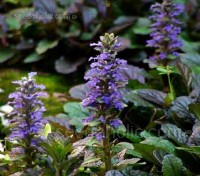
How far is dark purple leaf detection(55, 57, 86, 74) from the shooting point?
400cm

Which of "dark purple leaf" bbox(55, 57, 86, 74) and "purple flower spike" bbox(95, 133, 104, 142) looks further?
"dark purple leaf" bbox(55, 57, 86, 74)

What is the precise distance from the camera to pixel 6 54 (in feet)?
14.2

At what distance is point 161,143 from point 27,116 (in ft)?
2.11

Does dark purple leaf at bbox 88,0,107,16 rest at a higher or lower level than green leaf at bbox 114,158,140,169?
higher

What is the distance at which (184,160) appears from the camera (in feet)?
7.43

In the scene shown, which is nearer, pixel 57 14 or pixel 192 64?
pixel 192 64

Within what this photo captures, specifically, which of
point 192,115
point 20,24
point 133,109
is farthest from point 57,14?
point 192,115

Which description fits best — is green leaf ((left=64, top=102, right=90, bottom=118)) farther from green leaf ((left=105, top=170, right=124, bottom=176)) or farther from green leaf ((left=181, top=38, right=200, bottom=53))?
green leaf ((left=181, top=38, right=200, bottom=53))

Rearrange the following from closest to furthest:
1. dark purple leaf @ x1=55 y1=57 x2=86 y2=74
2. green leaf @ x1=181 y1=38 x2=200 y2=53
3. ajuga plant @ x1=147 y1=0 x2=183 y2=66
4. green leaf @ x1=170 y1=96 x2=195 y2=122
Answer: green leaf @ x1=170 y1=96 x2=195 y2=122 < ajuga plant @ x1=147 y1=0 x2=183 y2=66 < green leaf @ x1=181 y1=38 x2=200 y2=53 < dark purple leaf @ x1=55 y1=57 x2=86 y2=74

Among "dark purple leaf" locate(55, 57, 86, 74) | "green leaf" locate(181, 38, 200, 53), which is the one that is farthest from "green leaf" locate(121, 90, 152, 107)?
"dark purple leaf" locate(55, 57, 86, 74)

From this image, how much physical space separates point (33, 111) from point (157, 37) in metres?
1.19

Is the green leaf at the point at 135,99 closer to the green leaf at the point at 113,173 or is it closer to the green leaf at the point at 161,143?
the green leaf at the point at 161,143

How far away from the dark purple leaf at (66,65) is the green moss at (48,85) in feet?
0.29

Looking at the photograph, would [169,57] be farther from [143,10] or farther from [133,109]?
[143,10]
